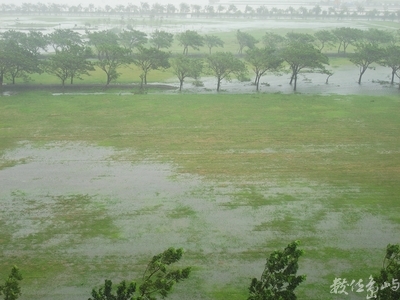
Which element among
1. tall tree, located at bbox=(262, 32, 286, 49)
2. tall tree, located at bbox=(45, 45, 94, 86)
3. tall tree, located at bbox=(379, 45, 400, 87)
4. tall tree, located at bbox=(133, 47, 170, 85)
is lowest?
tall tree, located at bbox=(45, 45, 94, 86)

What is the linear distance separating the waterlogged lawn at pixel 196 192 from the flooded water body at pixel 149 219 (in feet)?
0.24

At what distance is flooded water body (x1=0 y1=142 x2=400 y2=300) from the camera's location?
18766 millimetres

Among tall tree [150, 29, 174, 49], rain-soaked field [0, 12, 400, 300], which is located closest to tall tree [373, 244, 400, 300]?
rain-soaked field [0, 12, 400, 300]

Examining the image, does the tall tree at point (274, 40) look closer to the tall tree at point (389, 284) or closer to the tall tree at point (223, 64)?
the tall tree at point (223, 64)

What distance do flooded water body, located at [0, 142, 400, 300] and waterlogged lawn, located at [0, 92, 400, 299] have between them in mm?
73

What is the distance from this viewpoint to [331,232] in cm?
2066

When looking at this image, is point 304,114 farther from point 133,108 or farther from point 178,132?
point 133,108

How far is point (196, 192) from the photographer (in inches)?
980

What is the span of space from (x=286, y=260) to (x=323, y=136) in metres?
24.3

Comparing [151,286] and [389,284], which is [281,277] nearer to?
[389,284]

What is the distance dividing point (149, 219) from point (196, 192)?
4143 millimetres

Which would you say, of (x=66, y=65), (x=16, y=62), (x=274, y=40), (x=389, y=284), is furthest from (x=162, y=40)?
(x=389, y=284)

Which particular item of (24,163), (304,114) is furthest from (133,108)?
(304,114)

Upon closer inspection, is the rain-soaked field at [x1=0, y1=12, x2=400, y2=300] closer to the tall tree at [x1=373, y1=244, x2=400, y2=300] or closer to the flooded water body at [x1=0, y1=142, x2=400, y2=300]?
the flooded water body at [x1=0, y1=142, x2=400, y2=300]
